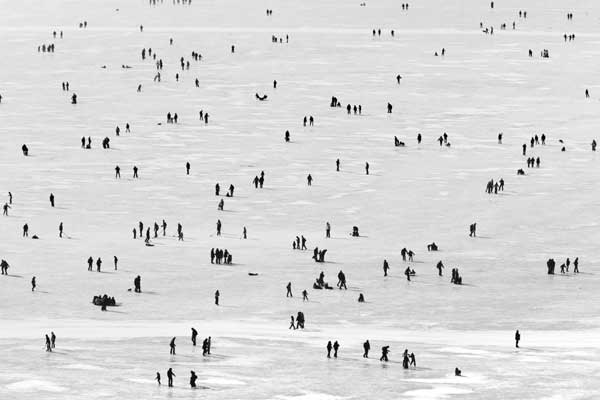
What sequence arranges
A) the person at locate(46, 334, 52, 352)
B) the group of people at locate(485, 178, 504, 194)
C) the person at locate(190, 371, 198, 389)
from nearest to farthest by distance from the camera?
1. the person at locate(190, 371, 198, 389)
2. the person at locate(46, 334, 52, 352)
3. the group of people at locate(485, 178, 504, 194)

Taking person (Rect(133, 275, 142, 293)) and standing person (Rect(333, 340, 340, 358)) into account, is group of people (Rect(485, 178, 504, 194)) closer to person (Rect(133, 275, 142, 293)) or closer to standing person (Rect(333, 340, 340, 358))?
person (Rect(133, 275, 142, 293))

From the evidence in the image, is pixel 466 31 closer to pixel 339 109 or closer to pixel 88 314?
pixel 339 109

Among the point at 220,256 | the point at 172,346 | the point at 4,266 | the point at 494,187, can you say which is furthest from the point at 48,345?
the point at 494,187

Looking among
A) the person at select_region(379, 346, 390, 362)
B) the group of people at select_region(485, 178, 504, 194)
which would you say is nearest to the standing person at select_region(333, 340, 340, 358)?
the person at select_region(379, 346, 390, 362)

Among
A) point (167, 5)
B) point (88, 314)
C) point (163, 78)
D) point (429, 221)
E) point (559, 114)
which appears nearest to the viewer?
point (88, 314)

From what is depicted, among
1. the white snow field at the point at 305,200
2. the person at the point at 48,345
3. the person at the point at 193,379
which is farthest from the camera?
the person at the point at 48,345

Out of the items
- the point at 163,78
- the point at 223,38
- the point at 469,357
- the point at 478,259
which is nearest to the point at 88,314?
the point at 469,357

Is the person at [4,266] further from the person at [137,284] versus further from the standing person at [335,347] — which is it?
the standing person at [335,347]

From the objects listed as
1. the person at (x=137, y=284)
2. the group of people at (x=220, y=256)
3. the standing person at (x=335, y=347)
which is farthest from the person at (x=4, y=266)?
the standing person at (x=335, y=347)
